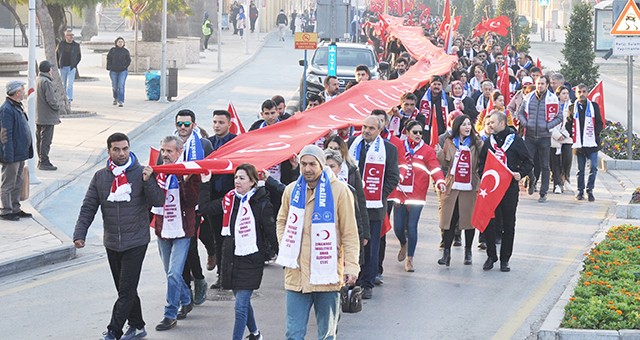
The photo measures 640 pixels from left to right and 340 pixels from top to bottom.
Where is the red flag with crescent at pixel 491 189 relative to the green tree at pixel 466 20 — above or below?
below

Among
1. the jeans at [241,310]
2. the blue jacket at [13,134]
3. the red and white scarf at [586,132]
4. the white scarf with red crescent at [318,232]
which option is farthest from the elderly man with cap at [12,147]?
the red and white scarf at [586,132]

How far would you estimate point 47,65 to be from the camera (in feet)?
63.3

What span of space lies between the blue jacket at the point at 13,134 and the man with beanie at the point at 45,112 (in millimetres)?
3553

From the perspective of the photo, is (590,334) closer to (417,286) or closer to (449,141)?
(417,286)

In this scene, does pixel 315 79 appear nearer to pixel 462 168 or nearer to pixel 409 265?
pixel 462 168

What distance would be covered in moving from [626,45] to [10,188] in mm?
10068

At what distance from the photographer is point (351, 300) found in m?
10.4

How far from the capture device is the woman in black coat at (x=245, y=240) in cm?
962

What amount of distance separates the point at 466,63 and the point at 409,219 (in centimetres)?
1416

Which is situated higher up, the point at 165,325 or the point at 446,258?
the point at 446,258

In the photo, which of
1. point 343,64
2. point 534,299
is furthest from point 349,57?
point 534,299

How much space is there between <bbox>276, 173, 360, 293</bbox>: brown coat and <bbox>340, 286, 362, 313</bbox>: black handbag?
1245mm

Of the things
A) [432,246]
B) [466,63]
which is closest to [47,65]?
[432,246]

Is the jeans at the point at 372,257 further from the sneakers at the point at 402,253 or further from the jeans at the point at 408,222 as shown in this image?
the sneakers at the point at 402,253
